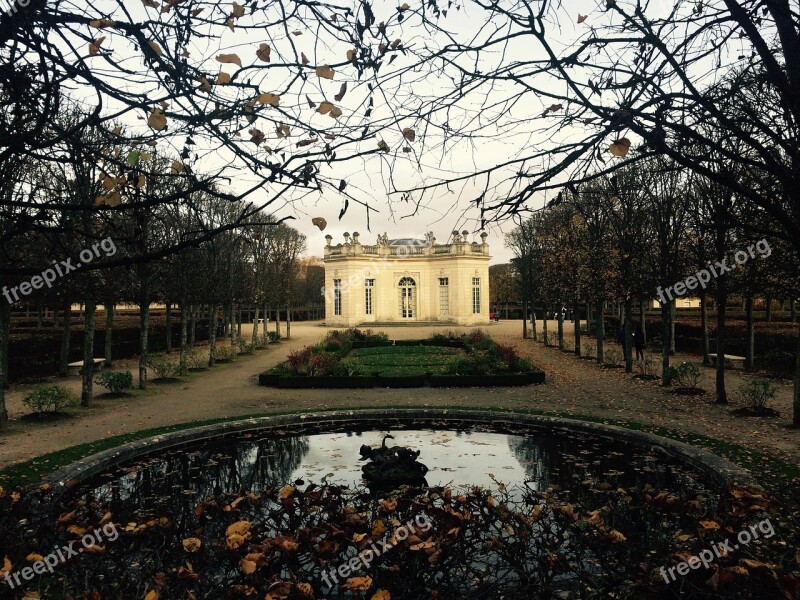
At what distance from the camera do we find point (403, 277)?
4569 cm

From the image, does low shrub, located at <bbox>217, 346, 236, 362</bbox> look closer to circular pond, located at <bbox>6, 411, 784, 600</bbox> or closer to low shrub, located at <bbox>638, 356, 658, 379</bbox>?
low shrub, located at <bbox>638, 356, 658, 379</bbox>

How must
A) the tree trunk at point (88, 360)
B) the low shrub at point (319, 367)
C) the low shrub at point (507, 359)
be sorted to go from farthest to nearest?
the low shrub at point (507, 359) < the low shrub at point (319, 367) < the tree trunk at point (88, 360)

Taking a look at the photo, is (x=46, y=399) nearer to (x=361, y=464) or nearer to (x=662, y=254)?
(x=361, y=464)

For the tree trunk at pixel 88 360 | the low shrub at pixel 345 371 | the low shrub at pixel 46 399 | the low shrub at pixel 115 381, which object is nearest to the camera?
the low shrub at pixel 46 399

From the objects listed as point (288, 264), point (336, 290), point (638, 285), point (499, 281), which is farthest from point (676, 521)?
point (499, 281)

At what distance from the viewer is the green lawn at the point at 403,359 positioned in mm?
18344

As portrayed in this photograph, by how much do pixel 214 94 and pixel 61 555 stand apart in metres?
2.78

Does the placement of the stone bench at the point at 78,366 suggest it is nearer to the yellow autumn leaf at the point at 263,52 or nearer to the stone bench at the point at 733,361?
the yellow autumn leaf at the point at 263,52

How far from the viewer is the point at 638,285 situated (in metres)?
19.0

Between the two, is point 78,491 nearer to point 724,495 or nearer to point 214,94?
point 214,94

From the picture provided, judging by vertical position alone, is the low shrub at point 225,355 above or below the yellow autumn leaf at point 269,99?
below

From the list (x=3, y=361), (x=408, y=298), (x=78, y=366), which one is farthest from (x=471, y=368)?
(x=408, y=298)

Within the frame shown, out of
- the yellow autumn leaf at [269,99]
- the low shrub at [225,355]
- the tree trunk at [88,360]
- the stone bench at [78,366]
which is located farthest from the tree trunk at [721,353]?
the stone bench at [78,366]

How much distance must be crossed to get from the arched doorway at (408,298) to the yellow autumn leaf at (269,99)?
42.7m
